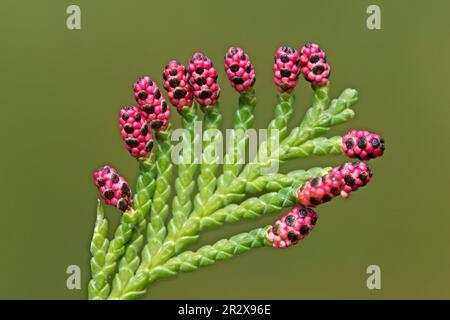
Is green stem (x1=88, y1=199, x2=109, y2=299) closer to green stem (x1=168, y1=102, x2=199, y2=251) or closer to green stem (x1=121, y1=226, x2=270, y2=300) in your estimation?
green stem (x1=121, y1=226, x2=270, y2=300)

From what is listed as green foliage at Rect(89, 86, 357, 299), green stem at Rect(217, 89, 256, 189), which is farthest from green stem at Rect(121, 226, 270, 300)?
green stem at Rect(217, 89, 256, 189)

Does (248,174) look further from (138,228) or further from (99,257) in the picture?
(99,257)

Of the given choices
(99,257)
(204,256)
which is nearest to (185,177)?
(204,256)

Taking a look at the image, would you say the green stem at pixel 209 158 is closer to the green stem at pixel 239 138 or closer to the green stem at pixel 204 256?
the green stem at pixel 239 138

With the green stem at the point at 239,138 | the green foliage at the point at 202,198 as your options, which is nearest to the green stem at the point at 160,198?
the green foliage at the point at 202,198

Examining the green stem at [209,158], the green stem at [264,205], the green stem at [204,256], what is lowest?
the green stem at [204,256]

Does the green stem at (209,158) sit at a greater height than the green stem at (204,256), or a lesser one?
greater

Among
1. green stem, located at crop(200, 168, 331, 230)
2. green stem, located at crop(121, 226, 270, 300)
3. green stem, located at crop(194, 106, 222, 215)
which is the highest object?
green stem, located at crop(194, 106, 222, 215)

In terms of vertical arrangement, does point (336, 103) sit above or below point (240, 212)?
above

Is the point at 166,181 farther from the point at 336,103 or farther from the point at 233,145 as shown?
the point at 336,103

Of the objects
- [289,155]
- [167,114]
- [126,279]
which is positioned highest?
[167,114]

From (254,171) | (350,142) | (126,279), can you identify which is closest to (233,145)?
(254,171)
